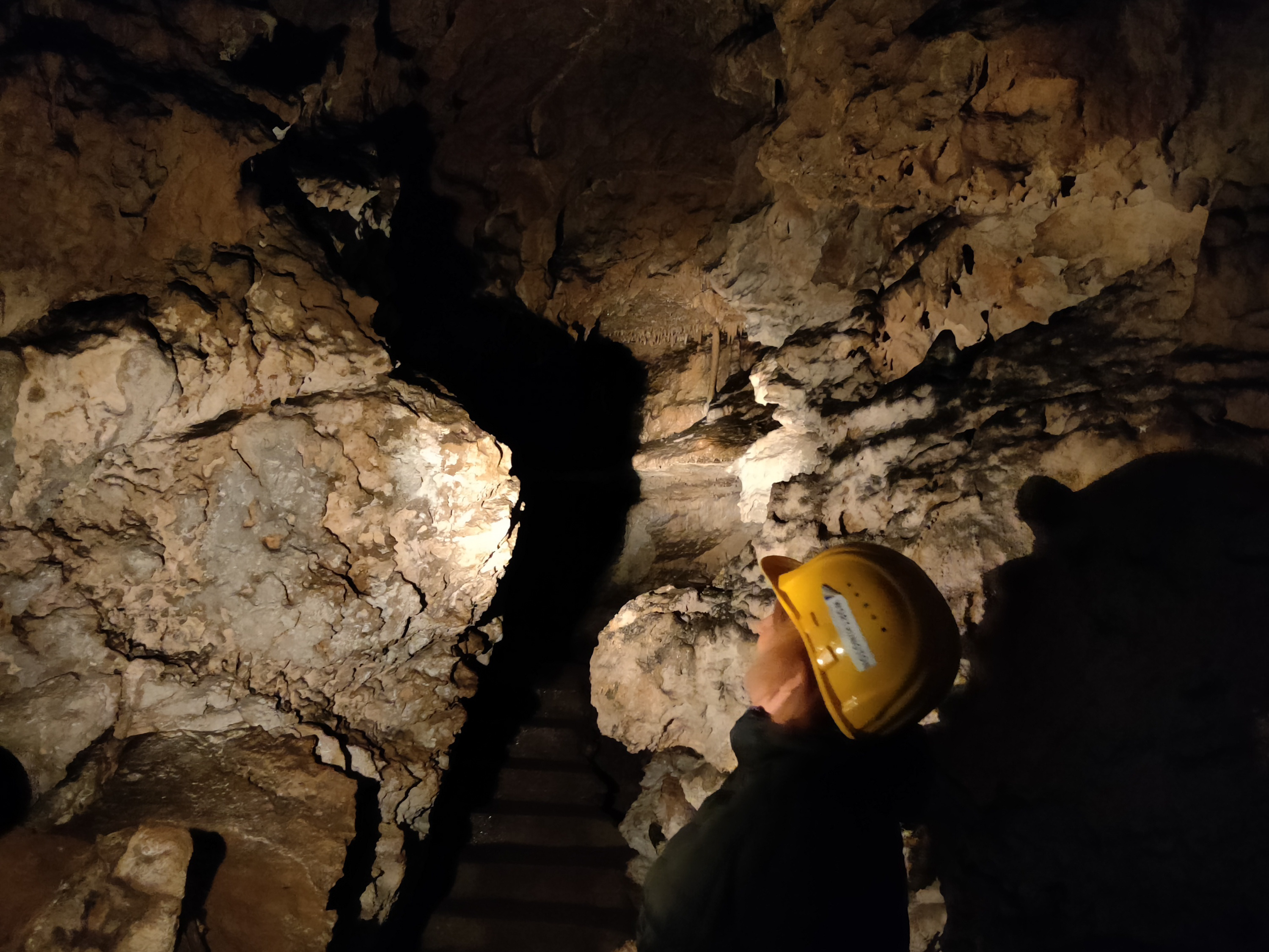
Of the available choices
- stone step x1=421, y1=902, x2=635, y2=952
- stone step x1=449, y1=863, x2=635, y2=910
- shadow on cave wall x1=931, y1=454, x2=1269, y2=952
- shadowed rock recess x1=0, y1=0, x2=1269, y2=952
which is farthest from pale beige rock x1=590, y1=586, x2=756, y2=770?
shadow on cave wall x1=931, y1=454, x2=1269, y2=952

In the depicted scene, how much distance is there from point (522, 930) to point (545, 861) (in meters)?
0.24

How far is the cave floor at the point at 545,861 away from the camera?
2.50 metres

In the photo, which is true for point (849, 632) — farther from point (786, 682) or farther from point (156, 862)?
point (156, 862)

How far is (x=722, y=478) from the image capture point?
11.3 feet

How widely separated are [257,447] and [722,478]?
2045 millimetres

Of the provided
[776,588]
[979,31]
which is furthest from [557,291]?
[776,588]

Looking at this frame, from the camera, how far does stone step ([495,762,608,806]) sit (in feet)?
9.31

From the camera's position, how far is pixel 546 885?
261 cm

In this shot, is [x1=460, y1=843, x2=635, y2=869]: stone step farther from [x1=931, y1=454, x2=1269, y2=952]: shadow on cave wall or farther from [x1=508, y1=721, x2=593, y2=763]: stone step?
[x1=931, y1=454, x2=1269, y2=952]: shadow on cave wall

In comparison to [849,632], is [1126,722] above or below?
below

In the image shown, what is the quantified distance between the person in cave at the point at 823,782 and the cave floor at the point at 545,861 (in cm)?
129

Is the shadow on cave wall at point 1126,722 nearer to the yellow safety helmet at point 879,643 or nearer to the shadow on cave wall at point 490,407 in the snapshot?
the yellow safety helmet at point 879,643

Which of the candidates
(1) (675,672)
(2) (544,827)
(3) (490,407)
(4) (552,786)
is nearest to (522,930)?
(2) (544,827)

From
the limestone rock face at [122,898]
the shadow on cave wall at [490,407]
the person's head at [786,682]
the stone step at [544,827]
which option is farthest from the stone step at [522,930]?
the person's head at [786,682]
